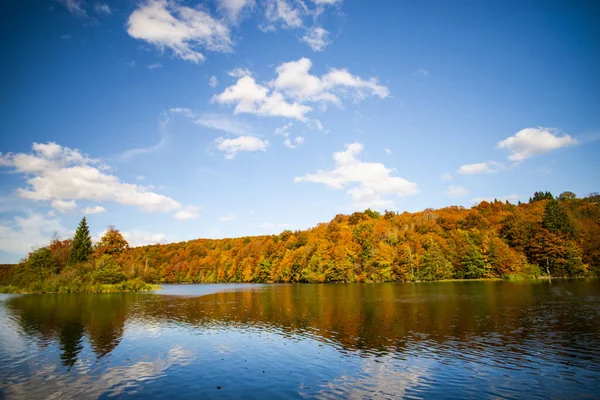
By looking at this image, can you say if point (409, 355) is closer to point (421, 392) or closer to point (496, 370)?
point (496, 370)

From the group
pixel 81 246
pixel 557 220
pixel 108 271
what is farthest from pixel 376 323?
pixel 557 220

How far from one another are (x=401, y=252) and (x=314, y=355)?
107681 mm

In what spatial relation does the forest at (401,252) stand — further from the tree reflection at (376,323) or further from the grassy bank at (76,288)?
the tree reflection at (376,323)

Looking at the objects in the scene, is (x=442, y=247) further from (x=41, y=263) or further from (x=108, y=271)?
(x=41, y=263)

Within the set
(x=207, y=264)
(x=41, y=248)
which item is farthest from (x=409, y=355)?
(x=207, y=264)

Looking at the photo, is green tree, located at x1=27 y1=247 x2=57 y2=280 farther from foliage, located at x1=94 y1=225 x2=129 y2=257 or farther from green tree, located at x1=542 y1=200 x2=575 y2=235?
green tree, located at x1=542 y1=200 x2=575 y2=235

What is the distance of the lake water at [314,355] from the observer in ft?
54.1

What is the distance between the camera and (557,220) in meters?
107

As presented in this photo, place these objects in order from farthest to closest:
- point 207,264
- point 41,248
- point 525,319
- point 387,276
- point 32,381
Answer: point 207,264 → point 387,276 → point 41,248 → point 525,319 → point 32,381

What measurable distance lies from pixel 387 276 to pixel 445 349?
100246mm

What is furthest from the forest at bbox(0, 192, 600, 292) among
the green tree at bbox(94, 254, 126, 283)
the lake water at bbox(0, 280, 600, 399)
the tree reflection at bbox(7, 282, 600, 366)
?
the lake water at bbox(0, 280, 600, 399)

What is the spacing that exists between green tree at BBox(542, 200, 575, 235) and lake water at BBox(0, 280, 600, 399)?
82.3m

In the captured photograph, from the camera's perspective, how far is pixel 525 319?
3281 centimetres

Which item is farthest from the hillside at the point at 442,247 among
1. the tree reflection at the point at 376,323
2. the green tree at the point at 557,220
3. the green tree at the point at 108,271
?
the tree reflection at the point at 376,323
